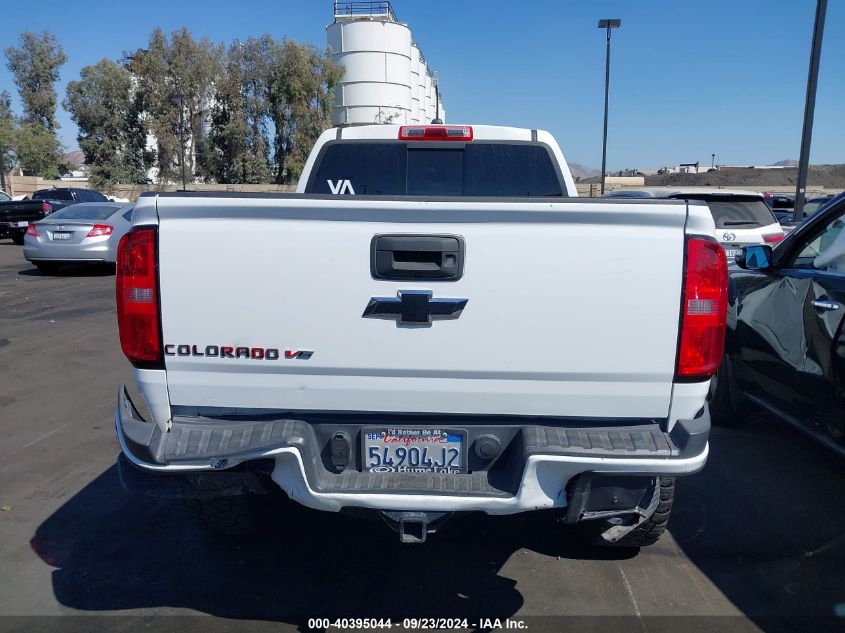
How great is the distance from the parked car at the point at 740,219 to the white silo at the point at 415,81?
213 ft

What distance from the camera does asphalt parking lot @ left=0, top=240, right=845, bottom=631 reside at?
322cm

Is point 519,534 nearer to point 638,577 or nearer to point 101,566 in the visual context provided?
point 638,577

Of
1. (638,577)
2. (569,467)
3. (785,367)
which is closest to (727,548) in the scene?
(638,577)

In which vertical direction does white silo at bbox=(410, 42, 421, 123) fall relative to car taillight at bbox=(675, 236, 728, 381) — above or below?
above

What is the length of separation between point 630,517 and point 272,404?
5.06ft

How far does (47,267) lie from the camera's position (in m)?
15.1

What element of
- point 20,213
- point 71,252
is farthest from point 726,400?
point 20,213

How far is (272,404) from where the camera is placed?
113 inches

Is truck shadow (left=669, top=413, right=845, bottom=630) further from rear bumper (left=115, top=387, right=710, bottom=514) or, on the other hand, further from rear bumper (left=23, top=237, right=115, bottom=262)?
rear bumper (left=23, top=237, right=115, bottom=262)

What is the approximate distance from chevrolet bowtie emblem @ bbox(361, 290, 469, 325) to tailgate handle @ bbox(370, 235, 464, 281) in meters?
0.07

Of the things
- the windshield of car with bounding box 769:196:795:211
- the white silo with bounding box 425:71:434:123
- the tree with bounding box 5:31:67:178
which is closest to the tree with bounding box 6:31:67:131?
the tree with bounding box 5:31:67:178

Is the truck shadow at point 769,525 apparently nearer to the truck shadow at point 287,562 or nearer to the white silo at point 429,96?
the truck shadow at point 287,562

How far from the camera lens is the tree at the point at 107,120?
5012cm

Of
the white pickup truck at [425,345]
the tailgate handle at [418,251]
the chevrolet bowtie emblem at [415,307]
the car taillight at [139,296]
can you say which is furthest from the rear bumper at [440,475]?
the tailgate handle at [418,251]
